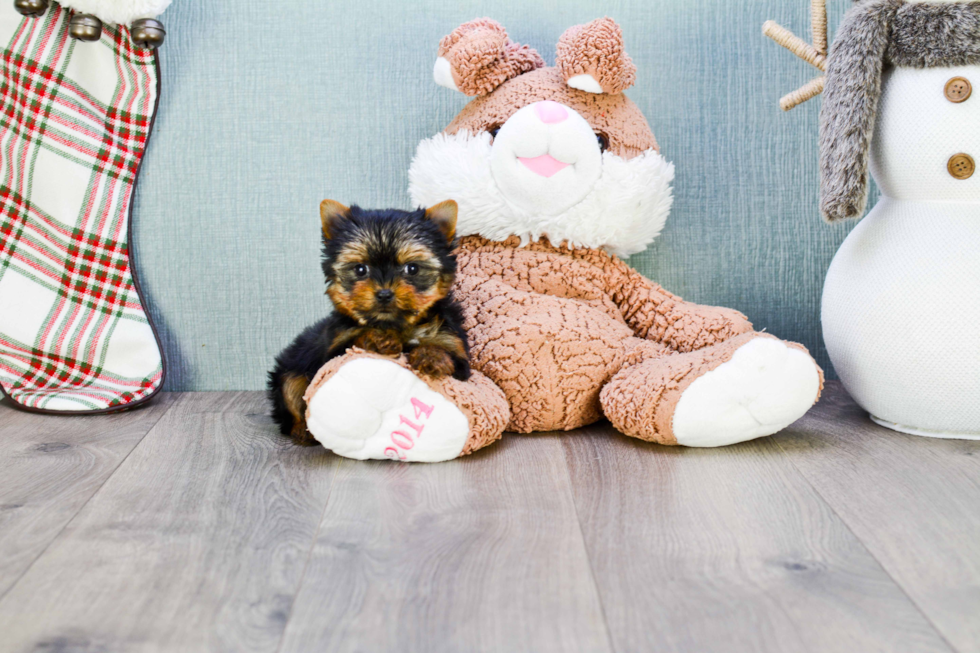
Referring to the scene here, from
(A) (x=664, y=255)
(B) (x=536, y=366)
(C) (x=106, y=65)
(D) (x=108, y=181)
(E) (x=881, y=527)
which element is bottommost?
(E) (x=881, y=527)

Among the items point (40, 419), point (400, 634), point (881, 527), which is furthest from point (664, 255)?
point (40, 419)

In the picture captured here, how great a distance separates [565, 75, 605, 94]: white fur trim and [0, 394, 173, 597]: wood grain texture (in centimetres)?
104

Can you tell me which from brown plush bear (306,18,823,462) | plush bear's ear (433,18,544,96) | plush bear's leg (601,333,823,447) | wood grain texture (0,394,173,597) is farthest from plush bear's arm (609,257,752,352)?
wood grain texture (0,394,173,597)

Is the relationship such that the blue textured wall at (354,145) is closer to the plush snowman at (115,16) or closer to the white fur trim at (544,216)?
the plush snowman at (115,16)

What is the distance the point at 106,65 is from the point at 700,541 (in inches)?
58.7

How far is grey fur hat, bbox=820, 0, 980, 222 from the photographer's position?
1328 mm

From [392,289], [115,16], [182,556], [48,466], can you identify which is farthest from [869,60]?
[48,466]

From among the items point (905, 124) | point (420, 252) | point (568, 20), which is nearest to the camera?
point (420, 252)

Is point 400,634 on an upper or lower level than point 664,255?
lower

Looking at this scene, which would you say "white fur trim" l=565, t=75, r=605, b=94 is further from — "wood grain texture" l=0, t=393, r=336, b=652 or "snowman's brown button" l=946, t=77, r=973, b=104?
"wood grain texture" l=0, t=393, r=336, b=652

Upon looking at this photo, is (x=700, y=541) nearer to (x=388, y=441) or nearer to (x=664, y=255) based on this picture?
(x=388, y=441)

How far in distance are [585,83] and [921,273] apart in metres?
0.67

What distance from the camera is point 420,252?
1.27 metres

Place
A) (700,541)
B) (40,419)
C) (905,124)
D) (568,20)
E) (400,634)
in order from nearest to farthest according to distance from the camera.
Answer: (400,634) < (700,541) < (905,124) < (40,419) < (568,20)
